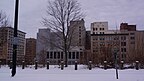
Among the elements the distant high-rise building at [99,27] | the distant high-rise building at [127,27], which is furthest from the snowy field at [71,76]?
the distant high-rise building at [99,27]

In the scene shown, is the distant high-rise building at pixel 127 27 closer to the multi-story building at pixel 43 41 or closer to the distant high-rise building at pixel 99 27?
the distant high-rise building at pixel 99 27

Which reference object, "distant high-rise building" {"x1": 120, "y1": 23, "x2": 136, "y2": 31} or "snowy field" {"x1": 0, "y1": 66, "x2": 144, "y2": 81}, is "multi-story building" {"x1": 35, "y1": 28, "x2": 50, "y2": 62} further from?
"distant high-rise building" {"x1": 120, "y1": 23, "x2": 136, "y2": 31}

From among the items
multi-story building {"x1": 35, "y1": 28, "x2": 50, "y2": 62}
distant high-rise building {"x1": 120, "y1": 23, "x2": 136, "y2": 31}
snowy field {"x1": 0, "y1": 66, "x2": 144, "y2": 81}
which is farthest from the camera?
distant high-rise building {"x1": 120, "y1": 23, "x2": 136, "y2": 31}

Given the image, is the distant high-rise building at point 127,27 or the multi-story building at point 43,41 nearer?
the multi-story building at point 43,41

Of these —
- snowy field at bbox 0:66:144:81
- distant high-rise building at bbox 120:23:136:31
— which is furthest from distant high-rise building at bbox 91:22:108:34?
snowy field at bbox 0:66:144:81

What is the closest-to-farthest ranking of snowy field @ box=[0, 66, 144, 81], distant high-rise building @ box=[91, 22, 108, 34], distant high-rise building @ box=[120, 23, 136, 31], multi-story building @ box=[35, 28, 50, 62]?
1. snowy field @ box=[0, 66, 144, 81]
2. multi-story building @ box=[35, 28, 50, 62]
3. distant high-rise building @ box=[120, 23, 136, 31]
4. distant high-rise building @ box=[91, 22, 108, 34]

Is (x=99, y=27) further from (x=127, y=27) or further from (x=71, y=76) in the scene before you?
(x=71, y=76)

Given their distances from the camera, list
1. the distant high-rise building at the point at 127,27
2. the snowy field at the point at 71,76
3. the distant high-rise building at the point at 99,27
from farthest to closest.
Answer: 1. the distant high-rise building at the point at 99,27
2. the distant high-rise building at the point at 127,27
3. the snowy field at the point at 71,76

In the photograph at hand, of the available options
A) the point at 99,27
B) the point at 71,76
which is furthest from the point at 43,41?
the point at 99,27

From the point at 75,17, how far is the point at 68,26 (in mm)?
1802

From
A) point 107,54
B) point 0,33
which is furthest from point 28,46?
point 107,54

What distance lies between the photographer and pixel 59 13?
4050 centimetres

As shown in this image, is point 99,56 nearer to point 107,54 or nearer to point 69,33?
point 107,54

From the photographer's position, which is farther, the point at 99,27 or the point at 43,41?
the point at 99,27
